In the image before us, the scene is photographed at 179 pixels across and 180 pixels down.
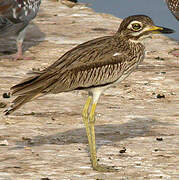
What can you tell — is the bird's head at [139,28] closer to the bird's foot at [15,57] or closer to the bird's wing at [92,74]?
the bird's wing at [92,74]

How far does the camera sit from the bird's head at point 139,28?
784 centimetres

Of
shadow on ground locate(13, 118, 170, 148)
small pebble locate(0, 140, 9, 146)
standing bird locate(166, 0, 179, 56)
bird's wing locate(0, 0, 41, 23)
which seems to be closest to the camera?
small pebble locate(0, 140, 9, 146)

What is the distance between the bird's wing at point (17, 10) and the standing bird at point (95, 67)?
762 centimetres

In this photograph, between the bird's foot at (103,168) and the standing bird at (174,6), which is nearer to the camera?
the bird's foot at (103,168)

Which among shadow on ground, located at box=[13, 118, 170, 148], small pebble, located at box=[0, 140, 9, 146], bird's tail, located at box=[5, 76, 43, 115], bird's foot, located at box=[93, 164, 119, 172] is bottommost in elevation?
shadow on ground, located at box=[13, 118, 170, 148]

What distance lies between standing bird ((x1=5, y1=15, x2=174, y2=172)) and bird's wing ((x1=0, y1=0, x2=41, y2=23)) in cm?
762

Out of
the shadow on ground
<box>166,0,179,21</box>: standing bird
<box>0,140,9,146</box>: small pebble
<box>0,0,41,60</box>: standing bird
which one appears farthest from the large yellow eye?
<box>166,0,179,21</box>: standing bird

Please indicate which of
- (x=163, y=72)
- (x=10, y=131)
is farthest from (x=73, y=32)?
(x=10, y=131)

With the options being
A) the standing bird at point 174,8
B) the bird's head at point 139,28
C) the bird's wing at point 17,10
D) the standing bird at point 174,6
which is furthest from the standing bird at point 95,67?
the standing bird at point 174,6

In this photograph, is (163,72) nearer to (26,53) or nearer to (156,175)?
(26,53)

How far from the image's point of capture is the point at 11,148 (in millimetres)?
8820

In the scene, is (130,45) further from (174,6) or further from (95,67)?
(174,6)

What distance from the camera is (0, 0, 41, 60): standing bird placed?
597 inches

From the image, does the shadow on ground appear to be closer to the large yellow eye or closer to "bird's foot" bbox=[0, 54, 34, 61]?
the large yellow eye
